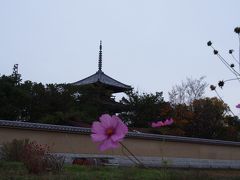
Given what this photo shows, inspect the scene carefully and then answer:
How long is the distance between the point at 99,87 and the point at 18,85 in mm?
5581

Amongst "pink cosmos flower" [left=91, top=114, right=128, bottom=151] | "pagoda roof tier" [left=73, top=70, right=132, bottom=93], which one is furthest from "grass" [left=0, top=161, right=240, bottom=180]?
"pagoda roof tier" [left=73, top=70, right=132, bottom=93]

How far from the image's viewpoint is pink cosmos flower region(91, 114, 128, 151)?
6.73 ft

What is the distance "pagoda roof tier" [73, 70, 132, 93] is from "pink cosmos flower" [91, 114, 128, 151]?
1270 inches

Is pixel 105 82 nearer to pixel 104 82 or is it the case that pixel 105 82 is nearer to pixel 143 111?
pixel 104 82

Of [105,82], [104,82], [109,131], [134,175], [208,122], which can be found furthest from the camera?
[105,82]

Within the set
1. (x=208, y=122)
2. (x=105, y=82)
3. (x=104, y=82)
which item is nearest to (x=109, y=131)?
(x=208, y=122)

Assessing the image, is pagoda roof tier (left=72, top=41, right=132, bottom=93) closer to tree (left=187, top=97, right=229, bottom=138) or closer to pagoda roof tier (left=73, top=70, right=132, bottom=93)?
pagoda roof tier (left=73, top=70, right=132, bottom=93)

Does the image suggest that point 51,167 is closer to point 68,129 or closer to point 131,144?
point 68,129

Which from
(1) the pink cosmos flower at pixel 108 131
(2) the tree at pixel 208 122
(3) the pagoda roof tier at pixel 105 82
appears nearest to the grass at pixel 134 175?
(1) the pink cosmos flower at pixel 108 131

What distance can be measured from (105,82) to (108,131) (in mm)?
32915

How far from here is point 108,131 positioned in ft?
6.91

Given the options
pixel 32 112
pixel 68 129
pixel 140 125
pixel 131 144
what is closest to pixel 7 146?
pixel 68 129

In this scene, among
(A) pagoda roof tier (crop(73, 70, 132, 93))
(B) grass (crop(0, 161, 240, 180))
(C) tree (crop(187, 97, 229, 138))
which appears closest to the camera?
(B) grass (crop(0, 161, 240, 180))

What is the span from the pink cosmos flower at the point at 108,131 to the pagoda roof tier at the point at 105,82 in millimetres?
32263
